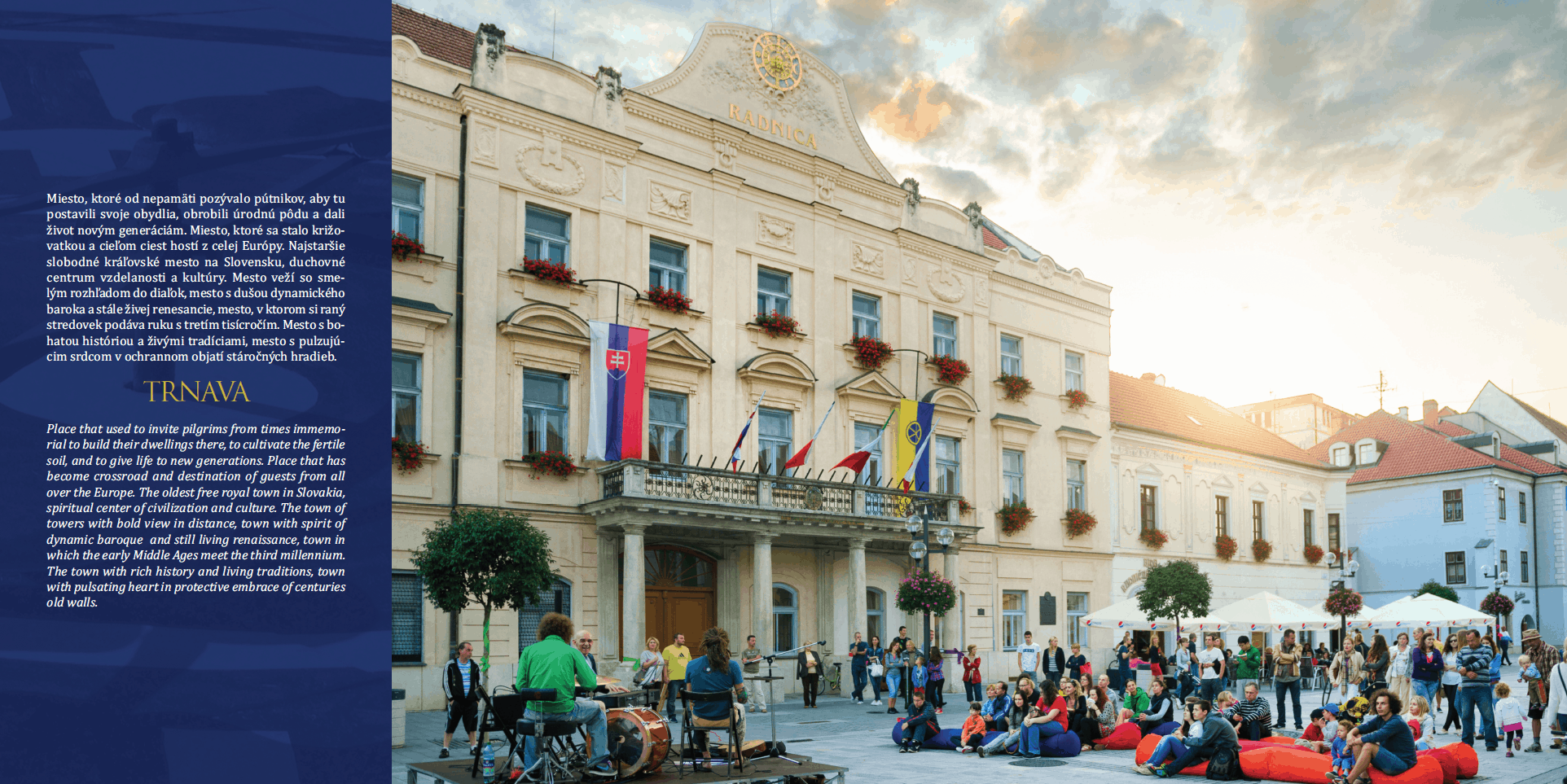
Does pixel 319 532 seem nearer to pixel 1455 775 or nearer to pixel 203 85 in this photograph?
pixel 203 85

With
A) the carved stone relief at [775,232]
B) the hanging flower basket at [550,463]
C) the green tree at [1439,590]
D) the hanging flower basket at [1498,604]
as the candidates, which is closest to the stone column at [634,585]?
the hanging flower basket at [550,463]

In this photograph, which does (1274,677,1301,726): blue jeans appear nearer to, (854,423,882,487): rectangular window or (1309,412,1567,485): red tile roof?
(854,423,882,487): rectangular window

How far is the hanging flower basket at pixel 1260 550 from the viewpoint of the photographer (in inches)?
1673

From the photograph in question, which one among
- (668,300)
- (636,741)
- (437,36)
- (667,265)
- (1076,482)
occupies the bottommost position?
(636,741)

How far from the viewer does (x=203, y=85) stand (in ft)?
20.6

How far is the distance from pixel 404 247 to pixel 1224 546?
99.7 ft

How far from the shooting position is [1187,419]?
4297 cm

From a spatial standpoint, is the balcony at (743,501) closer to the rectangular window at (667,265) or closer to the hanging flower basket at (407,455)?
the hanging flower basket at (407,455)

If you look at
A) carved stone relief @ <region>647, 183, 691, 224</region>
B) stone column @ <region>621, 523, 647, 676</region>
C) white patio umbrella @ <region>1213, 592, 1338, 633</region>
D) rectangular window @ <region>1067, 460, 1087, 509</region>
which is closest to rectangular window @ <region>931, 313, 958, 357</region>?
rectangular window @ <region>1067, 460, 1087, 509</region>

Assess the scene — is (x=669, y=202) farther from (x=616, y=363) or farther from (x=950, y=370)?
(x=950, y=370)

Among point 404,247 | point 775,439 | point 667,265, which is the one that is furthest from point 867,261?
point 404,247

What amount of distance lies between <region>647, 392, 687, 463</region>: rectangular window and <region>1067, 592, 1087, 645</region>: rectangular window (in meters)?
14.7

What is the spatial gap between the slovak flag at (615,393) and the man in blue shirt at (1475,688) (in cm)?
1518

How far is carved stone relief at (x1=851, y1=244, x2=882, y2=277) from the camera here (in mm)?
30844
